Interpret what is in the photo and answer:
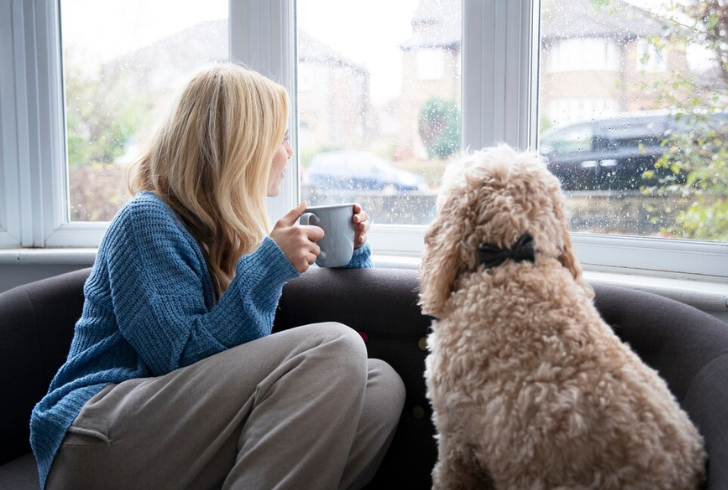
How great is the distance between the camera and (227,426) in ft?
4.04

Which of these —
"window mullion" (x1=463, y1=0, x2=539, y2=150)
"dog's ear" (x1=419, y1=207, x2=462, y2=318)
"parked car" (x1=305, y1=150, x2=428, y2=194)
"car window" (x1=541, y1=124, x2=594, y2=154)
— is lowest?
"dog's ear" (x1=419, y1=207, x2=462, y2=318)

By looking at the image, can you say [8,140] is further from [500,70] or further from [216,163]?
[500,70]

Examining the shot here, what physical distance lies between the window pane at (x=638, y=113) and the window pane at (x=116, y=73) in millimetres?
1153

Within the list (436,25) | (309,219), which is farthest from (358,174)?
(309,219)

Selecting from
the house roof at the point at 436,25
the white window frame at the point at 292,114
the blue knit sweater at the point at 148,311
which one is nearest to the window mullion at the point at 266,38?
the white window frame at the point at 292,114

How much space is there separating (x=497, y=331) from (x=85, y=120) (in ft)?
6.26

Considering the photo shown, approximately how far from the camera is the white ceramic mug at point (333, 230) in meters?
1.44

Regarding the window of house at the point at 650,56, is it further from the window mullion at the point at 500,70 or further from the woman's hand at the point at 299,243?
the woman's hand at the point at 299,243

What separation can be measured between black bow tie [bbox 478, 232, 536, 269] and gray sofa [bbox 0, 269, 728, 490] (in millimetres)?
388

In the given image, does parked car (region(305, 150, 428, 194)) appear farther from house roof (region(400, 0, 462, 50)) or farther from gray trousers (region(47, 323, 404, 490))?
gray trousers (region(47, 323, 404, 490))

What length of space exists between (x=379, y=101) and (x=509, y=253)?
116 cm

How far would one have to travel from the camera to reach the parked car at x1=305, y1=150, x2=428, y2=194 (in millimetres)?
2131

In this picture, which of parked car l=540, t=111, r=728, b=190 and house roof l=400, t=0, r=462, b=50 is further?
house roof l=400, t=0, r=462, b=50

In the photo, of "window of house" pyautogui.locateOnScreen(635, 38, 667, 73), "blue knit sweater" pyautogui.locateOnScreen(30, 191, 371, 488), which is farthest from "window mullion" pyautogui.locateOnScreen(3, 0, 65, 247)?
"window of house" pyautogui.locateOnScreen(635, 38, 667, 73)
